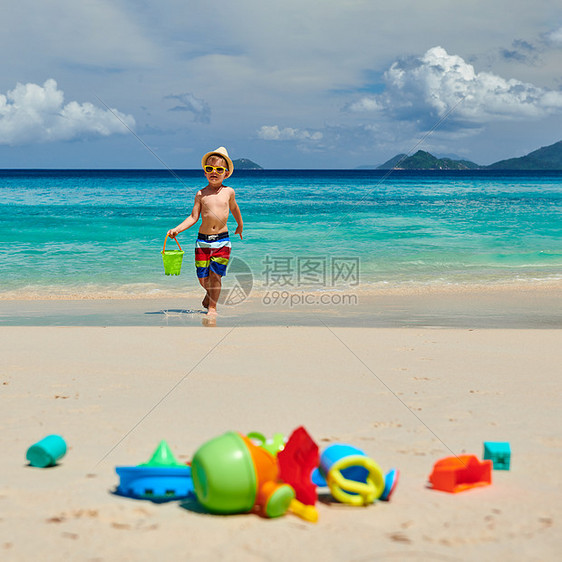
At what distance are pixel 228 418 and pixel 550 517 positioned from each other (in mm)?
1987

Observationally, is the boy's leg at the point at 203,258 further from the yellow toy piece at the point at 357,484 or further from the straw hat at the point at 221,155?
the yellow toy piece at the point at 357,484

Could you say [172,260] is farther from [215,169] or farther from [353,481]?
[353,481]

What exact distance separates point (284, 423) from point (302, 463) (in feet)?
4.11

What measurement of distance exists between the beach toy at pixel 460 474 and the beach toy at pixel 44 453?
1844 mm

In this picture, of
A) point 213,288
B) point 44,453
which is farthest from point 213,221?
point 44,453

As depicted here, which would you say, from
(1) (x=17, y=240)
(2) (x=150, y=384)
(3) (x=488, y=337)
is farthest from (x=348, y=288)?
(1) (x=17, y=240)

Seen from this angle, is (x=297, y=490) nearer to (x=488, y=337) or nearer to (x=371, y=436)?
(x=371, y=436)

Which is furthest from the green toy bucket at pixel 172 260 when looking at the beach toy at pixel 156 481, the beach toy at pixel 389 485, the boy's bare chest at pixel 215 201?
the beach toy at pixel 389 485

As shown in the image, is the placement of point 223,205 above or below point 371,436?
above

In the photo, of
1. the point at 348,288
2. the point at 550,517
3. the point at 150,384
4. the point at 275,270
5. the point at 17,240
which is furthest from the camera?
the point at 17,240

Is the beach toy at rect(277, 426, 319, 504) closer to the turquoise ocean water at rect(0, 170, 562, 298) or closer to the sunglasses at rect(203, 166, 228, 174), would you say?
the sunglasses at rect(203, 166, 228, 174)

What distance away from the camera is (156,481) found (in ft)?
8.98

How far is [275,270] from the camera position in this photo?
43.1ft

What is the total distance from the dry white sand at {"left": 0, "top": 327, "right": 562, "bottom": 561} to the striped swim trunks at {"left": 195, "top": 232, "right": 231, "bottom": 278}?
1.14 meters
